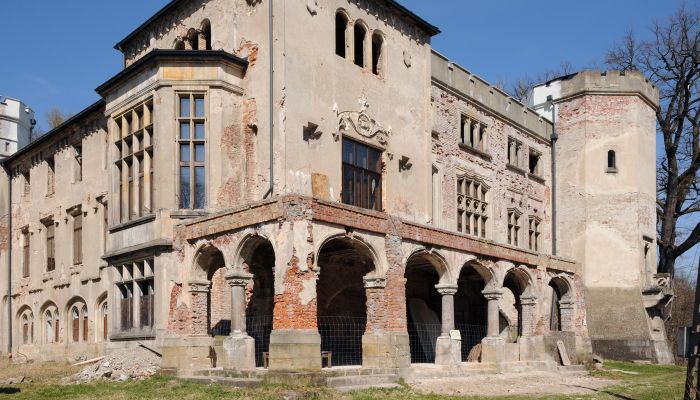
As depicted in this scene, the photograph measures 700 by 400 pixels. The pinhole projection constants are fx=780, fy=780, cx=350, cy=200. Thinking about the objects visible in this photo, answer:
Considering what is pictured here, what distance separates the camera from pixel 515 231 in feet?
112

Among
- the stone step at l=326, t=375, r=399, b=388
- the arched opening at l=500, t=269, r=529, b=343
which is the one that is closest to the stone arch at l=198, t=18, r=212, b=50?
the stone step at l=326, t=375, r=399, b=388

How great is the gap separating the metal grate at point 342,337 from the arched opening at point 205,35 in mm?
9028

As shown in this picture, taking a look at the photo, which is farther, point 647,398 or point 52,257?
point 52,257

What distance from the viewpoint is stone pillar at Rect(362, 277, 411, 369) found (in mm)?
18609

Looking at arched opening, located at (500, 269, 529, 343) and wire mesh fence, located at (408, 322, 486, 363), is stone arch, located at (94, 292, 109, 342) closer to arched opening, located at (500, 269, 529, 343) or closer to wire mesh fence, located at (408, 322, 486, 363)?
wire mesh fence, located at (408, 322, 486, 363)

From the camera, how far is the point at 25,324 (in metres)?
31.2

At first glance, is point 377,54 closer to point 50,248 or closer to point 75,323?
point 75,323

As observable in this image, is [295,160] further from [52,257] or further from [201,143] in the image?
[52,257]

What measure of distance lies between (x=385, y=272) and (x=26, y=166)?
1926 centimetres

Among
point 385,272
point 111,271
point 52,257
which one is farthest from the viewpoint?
point 52,257

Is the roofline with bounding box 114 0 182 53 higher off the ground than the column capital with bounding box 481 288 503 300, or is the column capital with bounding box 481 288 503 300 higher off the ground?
the roofline with bounding box 114 0 182 53

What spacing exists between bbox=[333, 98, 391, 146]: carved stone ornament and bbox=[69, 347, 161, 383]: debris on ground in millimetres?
8235

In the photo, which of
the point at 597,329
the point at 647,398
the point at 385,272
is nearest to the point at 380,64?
the point at 385,272

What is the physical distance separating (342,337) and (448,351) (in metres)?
4.16
